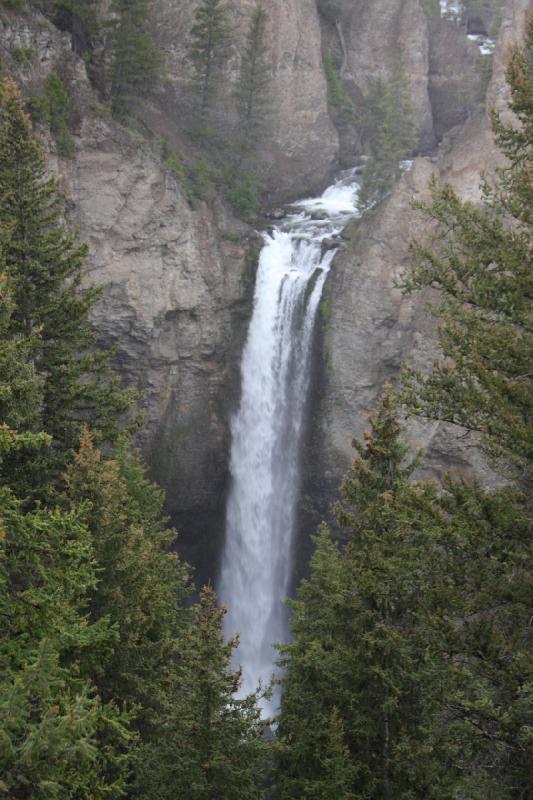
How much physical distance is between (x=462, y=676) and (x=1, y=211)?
12.6m

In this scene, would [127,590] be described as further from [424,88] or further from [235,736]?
[424,88]

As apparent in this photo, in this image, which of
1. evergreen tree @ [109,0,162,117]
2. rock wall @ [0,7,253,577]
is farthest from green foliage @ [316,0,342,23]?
rock wall @ [0,7,253,577]

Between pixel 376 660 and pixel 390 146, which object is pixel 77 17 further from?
pixel 376 660

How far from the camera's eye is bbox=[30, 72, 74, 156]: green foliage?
25797 mm

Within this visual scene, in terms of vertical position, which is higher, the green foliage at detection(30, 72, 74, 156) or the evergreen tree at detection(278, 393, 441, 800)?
the green foliage at detection(30, 72, 74, 156)

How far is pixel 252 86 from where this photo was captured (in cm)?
3641

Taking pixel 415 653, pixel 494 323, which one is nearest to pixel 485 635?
pixel 415 653

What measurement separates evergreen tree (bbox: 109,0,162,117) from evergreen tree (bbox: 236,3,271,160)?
6.61 metres

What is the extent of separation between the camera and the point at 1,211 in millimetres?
13750

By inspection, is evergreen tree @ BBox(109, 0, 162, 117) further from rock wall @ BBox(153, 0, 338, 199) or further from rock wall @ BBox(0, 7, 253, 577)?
rock wall @ BBox(153, 0, 338, 199)

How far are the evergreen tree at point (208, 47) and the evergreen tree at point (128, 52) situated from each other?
426 cm

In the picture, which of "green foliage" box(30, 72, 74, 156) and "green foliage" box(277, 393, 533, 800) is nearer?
"green foliage" box(277, 393, 533, 800)

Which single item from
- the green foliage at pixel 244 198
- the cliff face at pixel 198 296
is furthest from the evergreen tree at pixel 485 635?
the green foliage at pixel 244 198

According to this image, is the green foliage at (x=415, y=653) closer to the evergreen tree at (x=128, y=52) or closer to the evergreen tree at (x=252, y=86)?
the evergreen tree at (x=128, y=52)
